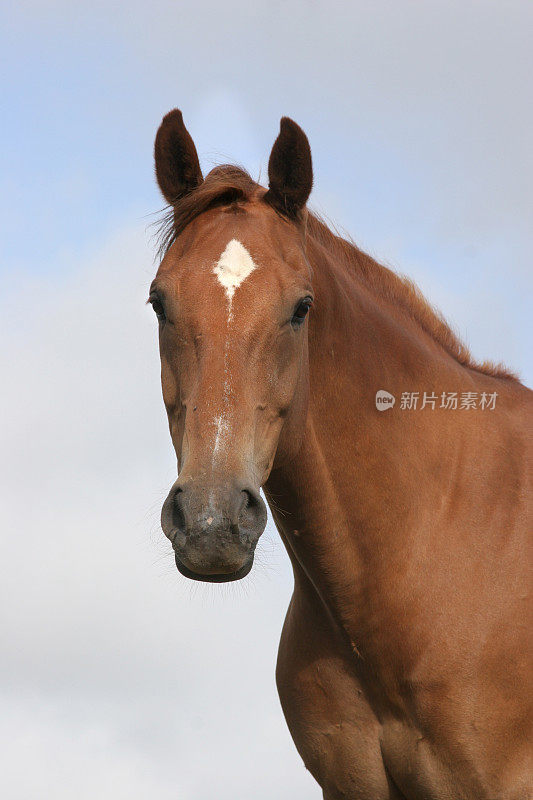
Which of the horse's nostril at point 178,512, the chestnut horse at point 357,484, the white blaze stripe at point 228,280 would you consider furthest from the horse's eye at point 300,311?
the horse's nostril at point 178,512

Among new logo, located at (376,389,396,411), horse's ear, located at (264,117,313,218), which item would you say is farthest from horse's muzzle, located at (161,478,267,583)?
horse's ear, located at (264,117,313,218)

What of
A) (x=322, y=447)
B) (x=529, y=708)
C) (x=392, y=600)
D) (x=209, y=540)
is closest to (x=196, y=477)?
(x=209, y=540)

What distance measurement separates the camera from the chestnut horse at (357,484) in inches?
180

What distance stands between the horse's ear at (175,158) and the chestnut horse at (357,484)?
0.04 ft

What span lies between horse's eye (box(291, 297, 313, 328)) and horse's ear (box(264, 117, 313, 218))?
0.68m

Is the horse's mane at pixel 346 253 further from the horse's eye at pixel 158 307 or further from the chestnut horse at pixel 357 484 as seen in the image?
the horse's eye at pixel 158 307

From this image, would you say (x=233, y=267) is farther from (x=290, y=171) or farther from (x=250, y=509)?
(x=250, y=509)

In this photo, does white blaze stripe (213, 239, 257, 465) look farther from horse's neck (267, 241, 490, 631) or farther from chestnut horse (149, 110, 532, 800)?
horse's neck (267, 241, 490, 631)

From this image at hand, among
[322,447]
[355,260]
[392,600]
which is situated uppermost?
[355,260]

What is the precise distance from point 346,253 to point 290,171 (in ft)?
2.88

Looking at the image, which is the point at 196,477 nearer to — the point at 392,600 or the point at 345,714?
the point at 392,600

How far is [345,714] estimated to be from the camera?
532cm

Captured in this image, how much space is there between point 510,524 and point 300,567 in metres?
1.24

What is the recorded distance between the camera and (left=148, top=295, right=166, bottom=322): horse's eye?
476 centimetres
